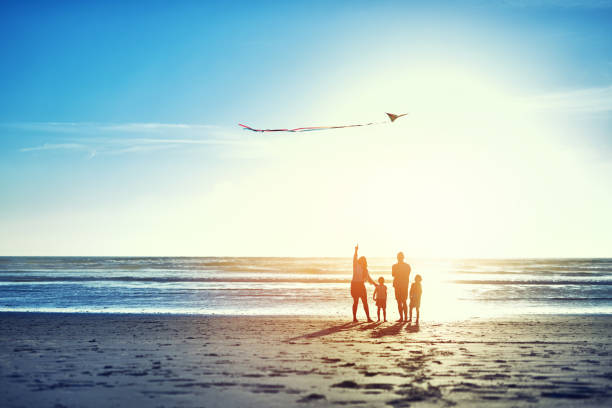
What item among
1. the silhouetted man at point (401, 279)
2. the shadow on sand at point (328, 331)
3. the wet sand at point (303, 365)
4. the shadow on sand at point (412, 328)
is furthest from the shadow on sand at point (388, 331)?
the silhouetted man at point (401, 279)

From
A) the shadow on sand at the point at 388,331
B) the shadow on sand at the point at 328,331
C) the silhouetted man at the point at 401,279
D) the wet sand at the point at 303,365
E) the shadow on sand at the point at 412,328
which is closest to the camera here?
the wet sand at the point at 303,365

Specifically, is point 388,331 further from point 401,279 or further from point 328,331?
point 401,279

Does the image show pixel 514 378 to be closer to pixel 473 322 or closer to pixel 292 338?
pixel 292 338

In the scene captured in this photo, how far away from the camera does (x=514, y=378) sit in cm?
751

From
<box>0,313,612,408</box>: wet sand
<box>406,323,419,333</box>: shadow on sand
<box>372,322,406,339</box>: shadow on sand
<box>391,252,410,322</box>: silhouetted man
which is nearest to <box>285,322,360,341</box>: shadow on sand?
<box>0,313,612,408</box>: wet sand

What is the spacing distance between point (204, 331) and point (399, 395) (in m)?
7.53

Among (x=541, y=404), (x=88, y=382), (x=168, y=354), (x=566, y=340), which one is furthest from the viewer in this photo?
(x=566, y=340)

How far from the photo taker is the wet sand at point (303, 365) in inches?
253

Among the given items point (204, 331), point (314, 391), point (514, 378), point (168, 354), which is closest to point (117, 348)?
point (168, 354)

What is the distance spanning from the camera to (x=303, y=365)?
848 cm

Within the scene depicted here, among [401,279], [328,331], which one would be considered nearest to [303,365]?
[328,331]

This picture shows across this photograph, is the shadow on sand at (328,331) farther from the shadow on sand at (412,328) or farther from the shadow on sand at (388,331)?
the shadow on sand at (412,328)

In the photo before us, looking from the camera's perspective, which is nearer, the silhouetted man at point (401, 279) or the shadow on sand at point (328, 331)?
the shadow on sand at point (328, 331)

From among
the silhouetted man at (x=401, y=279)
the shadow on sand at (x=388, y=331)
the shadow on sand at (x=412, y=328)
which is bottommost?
the shadow on sand at (x=412, y=328)
